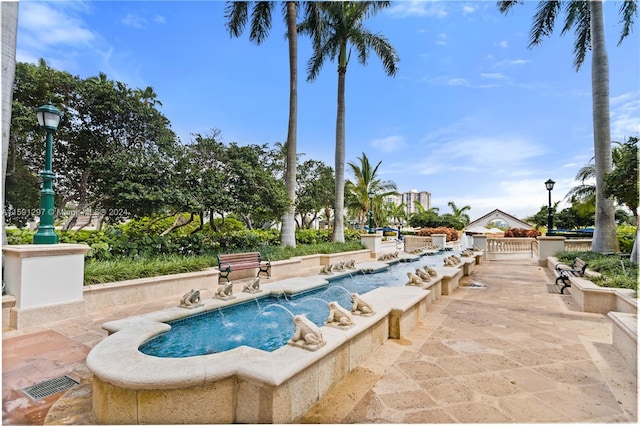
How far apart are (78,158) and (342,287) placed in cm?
1037

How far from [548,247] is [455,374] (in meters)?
14.2

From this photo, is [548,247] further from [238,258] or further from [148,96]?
[148,96]

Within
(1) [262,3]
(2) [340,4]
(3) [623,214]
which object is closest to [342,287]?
(1) [262,3]

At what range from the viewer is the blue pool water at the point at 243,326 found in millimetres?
4352

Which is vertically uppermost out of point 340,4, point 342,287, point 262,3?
point 340,4

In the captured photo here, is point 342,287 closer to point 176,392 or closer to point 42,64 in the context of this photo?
point 176,392

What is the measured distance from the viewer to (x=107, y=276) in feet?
21.9

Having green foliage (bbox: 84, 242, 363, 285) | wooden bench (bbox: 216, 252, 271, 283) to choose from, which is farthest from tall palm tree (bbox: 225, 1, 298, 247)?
green foliage (bbox: 84, 242, 363, 285)

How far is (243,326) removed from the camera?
538cm

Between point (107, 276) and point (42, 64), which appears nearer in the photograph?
point (107, 276)

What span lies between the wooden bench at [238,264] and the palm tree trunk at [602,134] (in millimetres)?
12122

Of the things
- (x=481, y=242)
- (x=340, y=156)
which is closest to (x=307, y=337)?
(x=340, y=156)

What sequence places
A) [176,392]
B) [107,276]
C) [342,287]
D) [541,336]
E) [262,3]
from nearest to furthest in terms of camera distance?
[176,392] < [541,336] < [107,276] < [342,287] < [262,3]

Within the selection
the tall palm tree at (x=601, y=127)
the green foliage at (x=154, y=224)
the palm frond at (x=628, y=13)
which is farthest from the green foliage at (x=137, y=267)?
the palm frond at (x=628, y=13)
